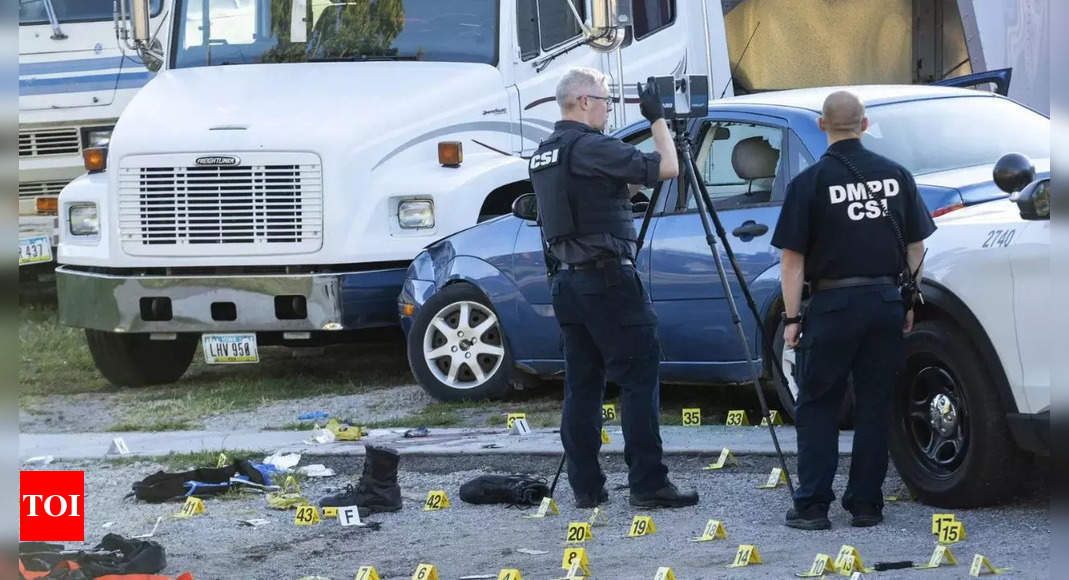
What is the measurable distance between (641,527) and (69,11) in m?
10.0

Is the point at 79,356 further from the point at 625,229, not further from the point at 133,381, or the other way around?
Answer: the point at 625,229

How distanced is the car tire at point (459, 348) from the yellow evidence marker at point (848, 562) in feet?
14.5

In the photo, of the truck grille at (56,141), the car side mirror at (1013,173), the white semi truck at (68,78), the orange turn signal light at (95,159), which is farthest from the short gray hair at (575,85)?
the truck grille at (56,141)

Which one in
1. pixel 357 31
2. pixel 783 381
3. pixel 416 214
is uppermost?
pixel 357 31

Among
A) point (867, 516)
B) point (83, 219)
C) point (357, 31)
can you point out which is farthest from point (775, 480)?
point (83, 219)

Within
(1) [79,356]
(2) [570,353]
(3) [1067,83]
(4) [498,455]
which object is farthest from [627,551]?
(1) [79,356]

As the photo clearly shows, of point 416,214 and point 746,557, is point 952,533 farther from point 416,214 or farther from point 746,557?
point 416,214

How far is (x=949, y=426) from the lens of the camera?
6219mm

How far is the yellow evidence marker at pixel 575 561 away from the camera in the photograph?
5595mm

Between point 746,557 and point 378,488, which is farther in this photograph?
point 378,488

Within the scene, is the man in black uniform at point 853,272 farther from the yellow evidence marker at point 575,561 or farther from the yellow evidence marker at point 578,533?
the yellow evidence marker at point 575,561

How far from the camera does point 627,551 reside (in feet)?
19.9

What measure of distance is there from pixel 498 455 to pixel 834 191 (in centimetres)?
270

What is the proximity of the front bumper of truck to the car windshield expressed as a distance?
145 inches
